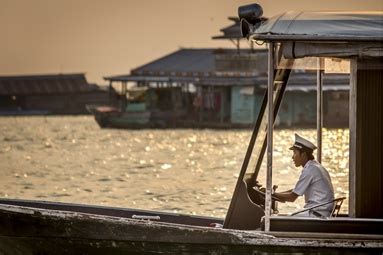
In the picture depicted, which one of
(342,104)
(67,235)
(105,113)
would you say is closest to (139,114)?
(105,113)

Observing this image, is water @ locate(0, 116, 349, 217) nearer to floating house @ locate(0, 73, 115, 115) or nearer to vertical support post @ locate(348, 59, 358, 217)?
vertical support post @ locate(348, 59, 358, 217)

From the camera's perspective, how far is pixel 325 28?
38.0 ft

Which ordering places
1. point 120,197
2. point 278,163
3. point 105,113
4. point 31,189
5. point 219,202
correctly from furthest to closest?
1. point 105,113
2. point 278,163
3. point 31,189
4. point 120,197
5. point 219,202

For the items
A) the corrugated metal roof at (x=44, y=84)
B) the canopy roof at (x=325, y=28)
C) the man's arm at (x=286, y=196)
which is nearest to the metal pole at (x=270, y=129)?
the canopy roof at (x=325, y=28)

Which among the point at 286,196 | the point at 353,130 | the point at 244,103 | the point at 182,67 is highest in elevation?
the point at 353,130

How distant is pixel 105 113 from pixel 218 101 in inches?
262

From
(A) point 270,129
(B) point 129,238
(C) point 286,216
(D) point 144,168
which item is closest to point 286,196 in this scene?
(C) point 286,216

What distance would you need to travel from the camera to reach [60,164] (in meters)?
42.7

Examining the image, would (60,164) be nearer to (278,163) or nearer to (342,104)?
(278,163)

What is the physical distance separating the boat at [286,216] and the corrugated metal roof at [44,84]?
103562 mm

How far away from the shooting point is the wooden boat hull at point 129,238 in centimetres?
1188

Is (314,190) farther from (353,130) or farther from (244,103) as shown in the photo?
(244,103)

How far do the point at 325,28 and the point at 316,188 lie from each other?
1.52 metres

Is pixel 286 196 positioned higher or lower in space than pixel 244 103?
higher
